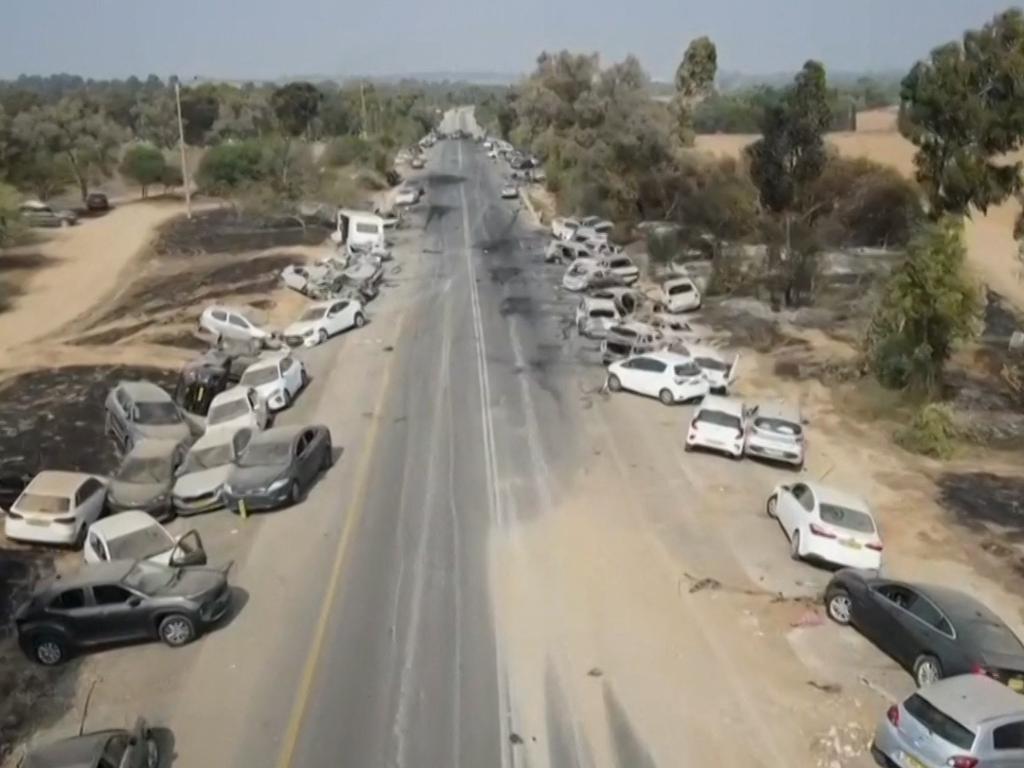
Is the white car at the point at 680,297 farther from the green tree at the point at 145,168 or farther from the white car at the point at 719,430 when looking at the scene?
the green tree at the point at 145,168

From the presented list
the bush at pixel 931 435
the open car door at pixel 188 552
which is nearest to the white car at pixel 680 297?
the bush at pixel 931 435

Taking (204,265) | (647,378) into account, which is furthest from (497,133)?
(647,378)

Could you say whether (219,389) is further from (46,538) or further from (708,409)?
(708,409)

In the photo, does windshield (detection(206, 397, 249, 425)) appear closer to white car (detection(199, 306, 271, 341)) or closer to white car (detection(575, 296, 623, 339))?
white car (detection(199, 306, 271, 341))

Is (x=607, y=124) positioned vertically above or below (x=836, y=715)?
above

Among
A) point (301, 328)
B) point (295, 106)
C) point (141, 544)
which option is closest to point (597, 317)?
point (301, 328)

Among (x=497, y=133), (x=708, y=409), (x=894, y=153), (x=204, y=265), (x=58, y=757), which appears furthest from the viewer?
(x=497, y=133)
